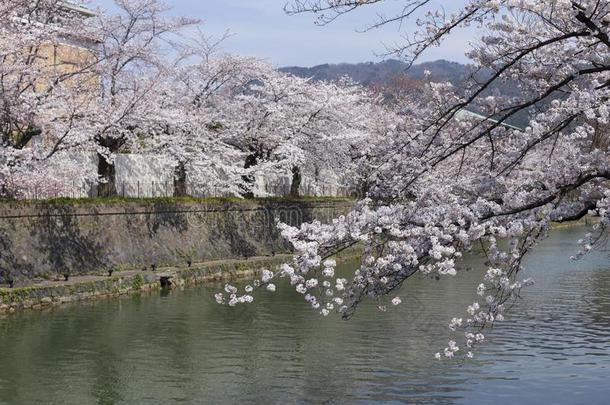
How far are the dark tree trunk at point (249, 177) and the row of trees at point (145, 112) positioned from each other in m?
0.05

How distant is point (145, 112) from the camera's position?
873 inches

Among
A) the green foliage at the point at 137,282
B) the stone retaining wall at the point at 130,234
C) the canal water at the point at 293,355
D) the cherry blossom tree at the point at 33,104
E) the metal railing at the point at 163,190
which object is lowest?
the canal water at the point at 293,355

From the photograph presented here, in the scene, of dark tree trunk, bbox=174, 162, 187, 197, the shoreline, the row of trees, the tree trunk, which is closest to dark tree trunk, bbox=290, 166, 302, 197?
the row of trees

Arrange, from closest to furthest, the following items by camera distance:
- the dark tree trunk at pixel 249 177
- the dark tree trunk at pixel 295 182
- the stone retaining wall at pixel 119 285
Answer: the stone retaining wall at pixel 119 285
the dark tree trunk at pixel 249 177
the dark tree trunk at pixel 295 182

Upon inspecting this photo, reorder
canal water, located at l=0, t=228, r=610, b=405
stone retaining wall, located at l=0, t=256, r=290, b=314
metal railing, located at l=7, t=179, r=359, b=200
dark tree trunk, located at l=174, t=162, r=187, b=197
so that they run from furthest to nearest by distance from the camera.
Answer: dark tree trunk, located at l=174, t=162, r=187, b=197
metal railing, located at l=7, t=179, r=359, b=200
stone retaining wall, located at l=0, t=256, r=290, b=314
canal water, located at l=0, t=228, r=610, b=405

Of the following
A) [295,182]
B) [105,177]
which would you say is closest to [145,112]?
[105,177]

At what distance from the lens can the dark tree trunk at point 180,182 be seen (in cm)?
2647

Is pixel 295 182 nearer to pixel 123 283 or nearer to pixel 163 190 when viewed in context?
pixel 163 190

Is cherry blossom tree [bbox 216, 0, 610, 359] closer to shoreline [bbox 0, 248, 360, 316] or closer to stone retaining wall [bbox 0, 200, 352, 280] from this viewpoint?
shoreline [bbox 0, 248, 360, 316]

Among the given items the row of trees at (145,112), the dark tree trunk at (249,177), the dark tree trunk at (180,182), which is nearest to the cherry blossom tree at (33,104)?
the row of trees at (145,112)

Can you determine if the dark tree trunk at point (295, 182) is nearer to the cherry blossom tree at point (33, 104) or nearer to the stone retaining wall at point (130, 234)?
the stone retaining wall at point (130, 234)

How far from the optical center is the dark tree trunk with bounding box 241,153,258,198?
28.0m

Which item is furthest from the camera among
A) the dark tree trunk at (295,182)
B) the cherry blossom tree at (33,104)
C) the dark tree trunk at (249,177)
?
the dark tree trunk at (295,182)

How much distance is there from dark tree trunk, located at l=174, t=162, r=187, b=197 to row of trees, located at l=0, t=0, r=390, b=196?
3cm
